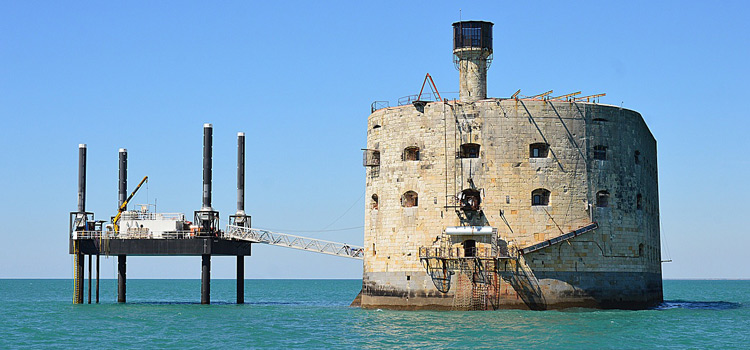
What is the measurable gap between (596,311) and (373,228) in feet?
37.7

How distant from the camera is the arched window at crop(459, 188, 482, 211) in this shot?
4703 centimetres

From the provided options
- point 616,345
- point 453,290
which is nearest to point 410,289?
point 453,290

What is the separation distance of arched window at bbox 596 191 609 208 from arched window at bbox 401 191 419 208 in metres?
8.64

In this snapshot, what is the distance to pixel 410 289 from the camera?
157 ft

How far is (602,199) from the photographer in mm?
48438

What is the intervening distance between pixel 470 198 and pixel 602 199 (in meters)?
6.49

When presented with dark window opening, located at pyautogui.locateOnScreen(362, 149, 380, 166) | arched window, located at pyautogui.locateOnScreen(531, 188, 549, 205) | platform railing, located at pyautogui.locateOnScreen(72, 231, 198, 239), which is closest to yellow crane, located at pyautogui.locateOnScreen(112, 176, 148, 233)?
platform railing, located at pyautogui.locateOnScreen(72, 231, 198, 239)

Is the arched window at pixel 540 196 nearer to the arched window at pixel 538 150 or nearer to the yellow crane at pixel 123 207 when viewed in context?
the arched window at pixel 538 150

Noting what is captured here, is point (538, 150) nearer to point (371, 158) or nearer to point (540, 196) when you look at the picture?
point (540, 196)

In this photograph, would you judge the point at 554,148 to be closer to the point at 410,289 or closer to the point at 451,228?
the point at 451,228

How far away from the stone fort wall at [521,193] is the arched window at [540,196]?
115 millimetres

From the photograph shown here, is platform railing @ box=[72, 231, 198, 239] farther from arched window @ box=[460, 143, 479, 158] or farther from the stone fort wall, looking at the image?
arched window @ box=[460, 143, 479, 158]

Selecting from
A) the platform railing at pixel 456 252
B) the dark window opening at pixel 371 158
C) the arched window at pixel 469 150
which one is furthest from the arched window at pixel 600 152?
→ the dark window opening at pixel 371 158

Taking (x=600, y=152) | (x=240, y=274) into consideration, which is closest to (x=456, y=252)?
(x=600, y=152)
